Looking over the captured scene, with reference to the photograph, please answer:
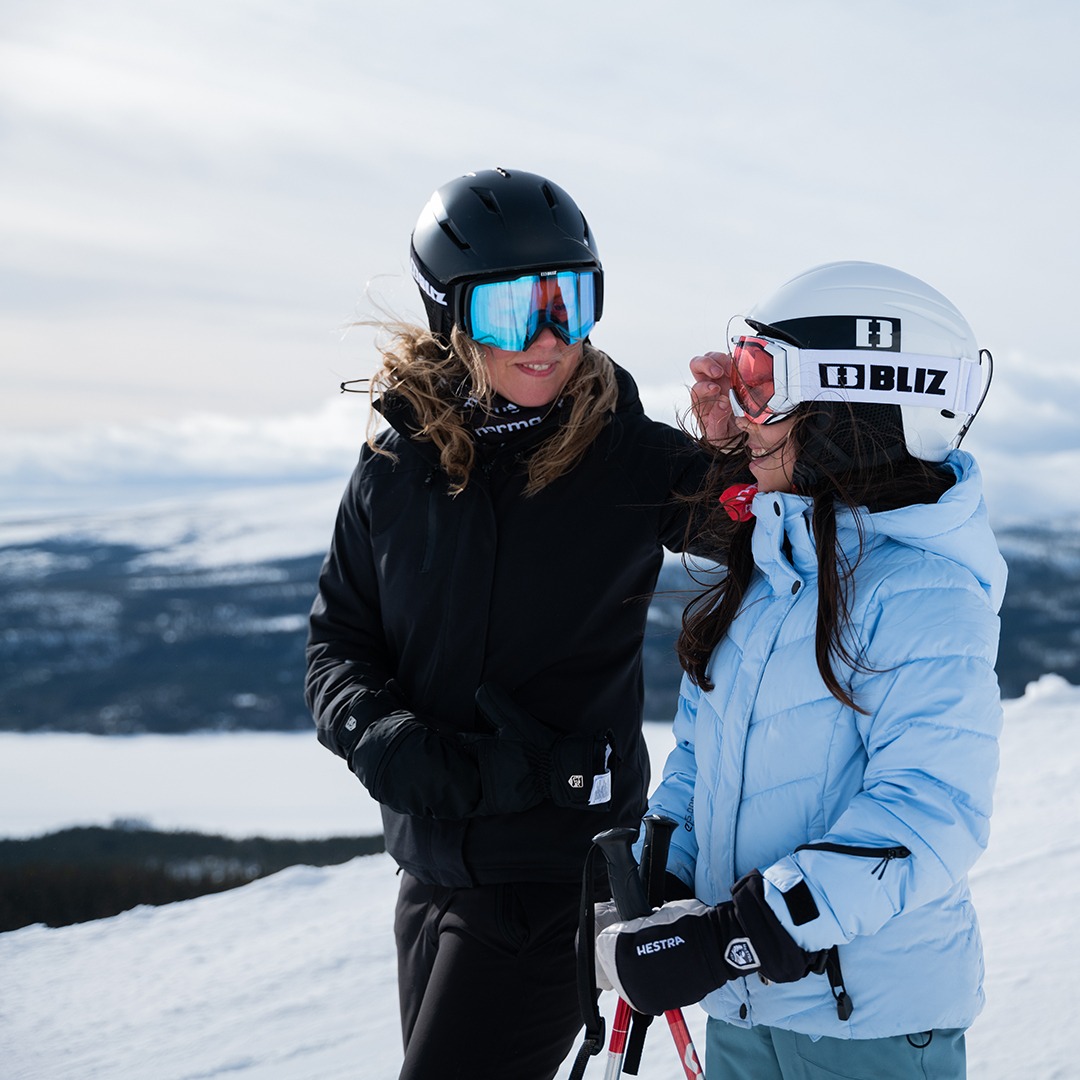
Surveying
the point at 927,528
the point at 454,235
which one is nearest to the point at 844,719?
the point at 927,528

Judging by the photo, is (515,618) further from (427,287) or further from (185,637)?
(185,637)

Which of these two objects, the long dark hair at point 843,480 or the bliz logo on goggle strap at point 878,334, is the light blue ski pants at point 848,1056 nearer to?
the long dark hair at point 843,480

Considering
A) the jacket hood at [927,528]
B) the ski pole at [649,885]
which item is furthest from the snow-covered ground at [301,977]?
the jacket hood at [927,528]

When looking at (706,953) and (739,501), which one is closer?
(706,953)

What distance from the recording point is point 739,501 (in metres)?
2.04

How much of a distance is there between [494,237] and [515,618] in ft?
3.08

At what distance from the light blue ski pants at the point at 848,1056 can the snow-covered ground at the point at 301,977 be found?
2055 mm

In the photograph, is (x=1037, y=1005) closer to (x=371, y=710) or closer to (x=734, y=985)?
(x=734, y=985)

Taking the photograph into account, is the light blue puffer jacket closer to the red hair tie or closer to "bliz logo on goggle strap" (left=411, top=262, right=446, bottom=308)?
the red hair tie

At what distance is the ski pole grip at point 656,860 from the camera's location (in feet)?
6.09

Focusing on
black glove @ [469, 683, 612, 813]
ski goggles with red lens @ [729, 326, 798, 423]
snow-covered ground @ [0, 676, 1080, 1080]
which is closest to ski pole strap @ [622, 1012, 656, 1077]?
black glove @ [469, 683, 612, 813]

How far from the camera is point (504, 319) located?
2.49 m

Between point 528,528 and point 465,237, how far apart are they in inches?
29.8

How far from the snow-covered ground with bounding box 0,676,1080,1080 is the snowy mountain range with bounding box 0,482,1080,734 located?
193 ft
